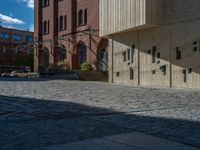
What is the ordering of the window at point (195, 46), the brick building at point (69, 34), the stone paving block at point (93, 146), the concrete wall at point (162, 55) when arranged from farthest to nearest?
the brick building at point (69, 34) < the concrete wall at point (162, 55) < the window at point (195, 46) < the stone paving block at point (93, 146)

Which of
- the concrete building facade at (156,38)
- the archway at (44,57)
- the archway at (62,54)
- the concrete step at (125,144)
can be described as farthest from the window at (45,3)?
the concrete step at (125,144)

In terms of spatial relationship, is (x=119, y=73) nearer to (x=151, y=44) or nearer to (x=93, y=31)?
(x=151, y=44)

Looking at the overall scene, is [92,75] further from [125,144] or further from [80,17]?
[125,144]

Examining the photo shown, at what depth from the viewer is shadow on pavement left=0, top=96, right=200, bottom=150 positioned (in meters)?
6.04

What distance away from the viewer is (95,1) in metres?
36.8

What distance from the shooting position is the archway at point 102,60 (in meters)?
36.0

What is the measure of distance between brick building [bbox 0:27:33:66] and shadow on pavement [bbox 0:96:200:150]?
66844 millimetres

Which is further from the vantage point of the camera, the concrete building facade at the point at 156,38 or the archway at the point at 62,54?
the archway at the point at 62,54

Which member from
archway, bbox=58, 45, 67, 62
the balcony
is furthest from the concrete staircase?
archway, bbox=58, 45, 67, 62

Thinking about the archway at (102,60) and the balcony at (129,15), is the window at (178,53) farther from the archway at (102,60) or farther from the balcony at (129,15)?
the archway at (102,60)

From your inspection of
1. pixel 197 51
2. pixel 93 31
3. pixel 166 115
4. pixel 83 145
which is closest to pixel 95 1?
pixel 93 31

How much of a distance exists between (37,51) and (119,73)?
24081 mm

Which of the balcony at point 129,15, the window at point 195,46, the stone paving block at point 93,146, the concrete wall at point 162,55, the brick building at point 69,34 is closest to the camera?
the stone paving block at point 93,146

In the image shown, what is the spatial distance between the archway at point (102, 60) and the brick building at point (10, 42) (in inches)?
1602
